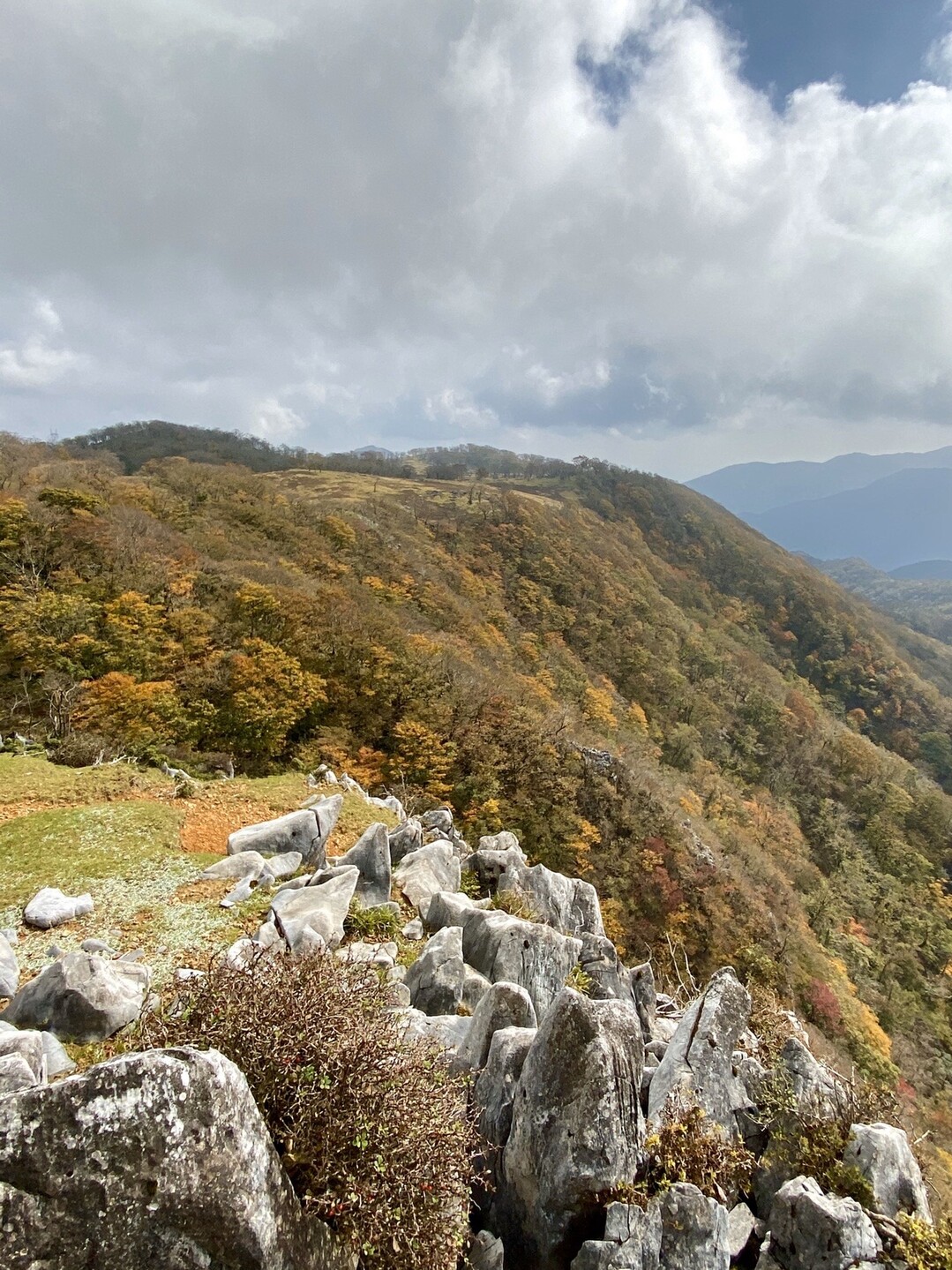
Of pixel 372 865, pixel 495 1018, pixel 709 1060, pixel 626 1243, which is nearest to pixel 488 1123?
pixel 495 1018

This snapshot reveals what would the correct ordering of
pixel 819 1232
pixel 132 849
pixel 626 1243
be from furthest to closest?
pixel 132 849, pixel 819 1232, pixel 626 1243

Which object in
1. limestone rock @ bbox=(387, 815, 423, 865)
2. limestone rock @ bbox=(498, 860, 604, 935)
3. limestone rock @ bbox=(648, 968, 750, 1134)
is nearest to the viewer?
limestone rock @ bbox=(648, 968, 750, 1134)

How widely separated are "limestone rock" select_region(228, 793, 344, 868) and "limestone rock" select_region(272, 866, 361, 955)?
1.77 m

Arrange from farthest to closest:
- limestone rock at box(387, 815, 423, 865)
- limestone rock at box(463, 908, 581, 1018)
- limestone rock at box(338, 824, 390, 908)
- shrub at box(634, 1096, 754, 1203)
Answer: limestone rock at box(387, 815, 423, 865) → limestone rock at box(338, 824, 390, 908) → limestone rock at box(463, 908, 581, 1018) → shrub at box(634, 1096, 754, 1203)

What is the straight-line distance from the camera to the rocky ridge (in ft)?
10.5

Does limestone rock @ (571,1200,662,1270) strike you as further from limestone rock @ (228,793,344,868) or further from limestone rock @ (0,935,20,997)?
limestone rock @ (228,793,344,868)

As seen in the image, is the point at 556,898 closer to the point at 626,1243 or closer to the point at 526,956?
the point at 526,956

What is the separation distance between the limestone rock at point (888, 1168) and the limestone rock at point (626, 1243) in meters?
2.44

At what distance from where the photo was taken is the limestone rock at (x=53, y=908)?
9.59m

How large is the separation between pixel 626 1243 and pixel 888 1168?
299cm

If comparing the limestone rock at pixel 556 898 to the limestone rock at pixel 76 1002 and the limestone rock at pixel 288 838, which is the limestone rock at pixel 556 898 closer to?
the limestone rock at pixel 288 838

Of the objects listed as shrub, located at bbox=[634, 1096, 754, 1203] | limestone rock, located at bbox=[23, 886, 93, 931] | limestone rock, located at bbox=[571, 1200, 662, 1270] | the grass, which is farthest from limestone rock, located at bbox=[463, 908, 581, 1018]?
limestone rock, located at bbox=[23, 886, 93, 931]

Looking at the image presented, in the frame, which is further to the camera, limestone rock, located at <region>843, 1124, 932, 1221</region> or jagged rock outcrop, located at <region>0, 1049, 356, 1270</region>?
limestone rock, located at <region>843, 1124, 932, 1221</region>

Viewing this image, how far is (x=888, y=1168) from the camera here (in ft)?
19.0
